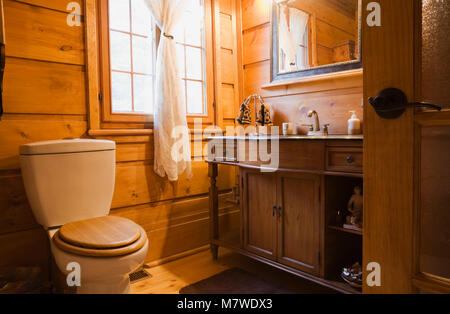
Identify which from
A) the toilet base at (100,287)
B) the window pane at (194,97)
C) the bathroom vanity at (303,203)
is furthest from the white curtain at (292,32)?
the toilet base at (100,287)

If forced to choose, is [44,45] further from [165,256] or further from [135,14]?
[165,256]

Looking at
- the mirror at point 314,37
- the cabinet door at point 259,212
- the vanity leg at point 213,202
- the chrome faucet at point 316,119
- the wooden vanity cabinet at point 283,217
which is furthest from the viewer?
the vanity leg at point 213,202

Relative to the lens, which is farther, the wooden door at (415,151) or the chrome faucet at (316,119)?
the chrome faucet at (316,119)

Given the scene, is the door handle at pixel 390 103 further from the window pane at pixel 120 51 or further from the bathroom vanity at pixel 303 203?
the window pane at pixel 120 51

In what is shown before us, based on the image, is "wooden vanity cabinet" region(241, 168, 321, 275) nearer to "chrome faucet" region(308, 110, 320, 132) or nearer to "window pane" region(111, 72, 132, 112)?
"chrome faucet" region(308, 110, 320, 132)

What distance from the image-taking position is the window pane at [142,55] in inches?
83.3

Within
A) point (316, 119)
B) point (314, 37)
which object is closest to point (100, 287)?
point (316, 119)

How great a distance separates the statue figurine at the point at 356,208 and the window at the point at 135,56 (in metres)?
1.34

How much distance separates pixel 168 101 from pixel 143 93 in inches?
8.2

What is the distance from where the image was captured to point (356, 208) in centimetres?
155

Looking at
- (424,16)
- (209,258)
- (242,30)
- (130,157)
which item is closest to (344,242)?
(209,258)

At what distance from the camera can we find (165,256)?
88.2 inches

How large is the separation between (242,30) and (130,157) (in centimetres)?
149

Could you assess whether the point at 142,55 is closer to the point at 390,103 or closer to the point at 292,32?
the point at 292,32
